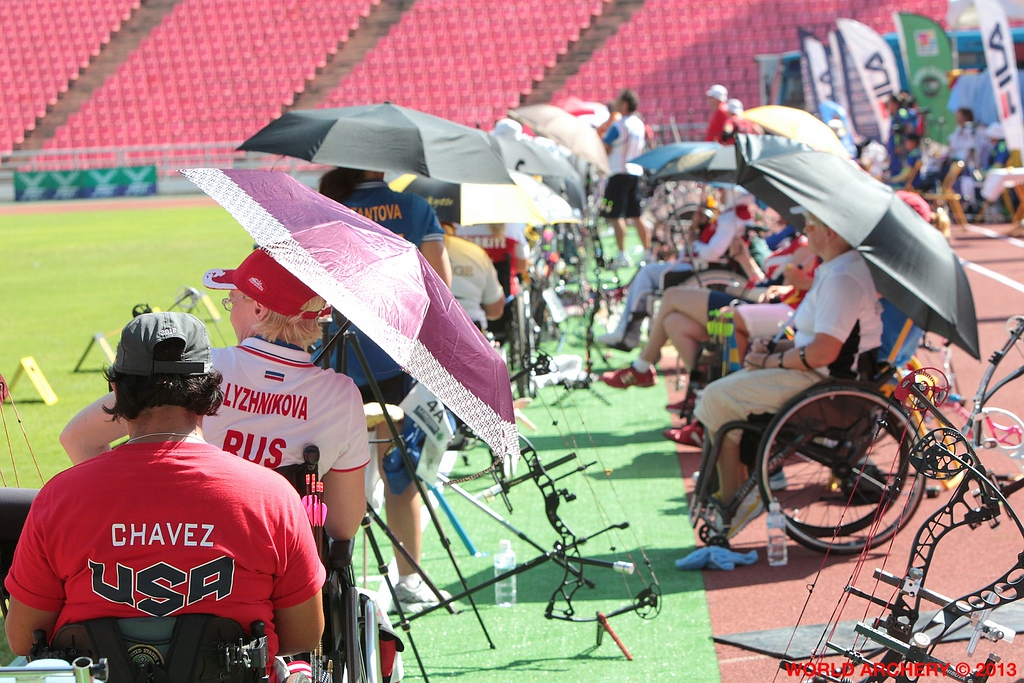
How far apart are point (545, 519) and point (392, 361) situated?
1.48 metres

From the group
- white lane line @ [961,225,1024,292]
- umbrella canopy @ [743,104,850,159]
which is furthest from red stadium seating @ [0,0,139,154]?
umbrella canopy @ [743,104,850,159]

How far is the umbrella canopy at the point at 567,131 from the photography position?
10.1 metres

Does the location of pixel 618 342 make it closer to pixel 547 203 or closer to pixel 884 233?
pixel 547 203

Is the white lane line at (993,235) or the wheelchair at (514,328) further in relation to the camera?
the white lane line at (993,235)

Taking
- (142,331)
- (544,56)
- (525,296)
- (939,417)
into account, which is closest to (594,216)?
(525,296)

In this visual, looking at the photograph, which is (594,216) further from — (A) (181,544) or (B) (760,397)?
(A) (181,544)

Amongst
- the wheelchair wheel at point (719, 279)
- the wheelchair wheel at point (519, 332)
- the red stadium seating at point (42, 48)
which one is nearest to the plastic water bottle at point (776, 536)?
the wheelchair wheel at point (519, 332)

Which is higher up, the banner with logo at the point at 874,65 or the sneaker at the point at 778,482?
the sneaker at the point at 778,482

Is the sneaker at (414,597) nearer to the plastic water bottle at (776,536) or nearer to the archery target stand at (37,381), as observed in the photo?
the plastic water bottle at (776,536)

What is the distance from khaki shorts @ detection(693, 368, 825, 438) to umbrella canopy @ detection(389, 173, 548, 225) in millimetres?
1422

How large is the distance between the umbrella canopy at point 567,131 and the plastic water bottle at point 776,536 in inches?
220

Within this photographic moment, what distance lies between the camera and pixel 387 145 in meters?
4.80

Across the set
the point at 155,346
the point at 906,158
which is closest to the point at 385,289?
the point at 155,346

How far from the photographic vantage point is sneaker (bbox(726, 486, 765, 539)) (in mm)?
4828
